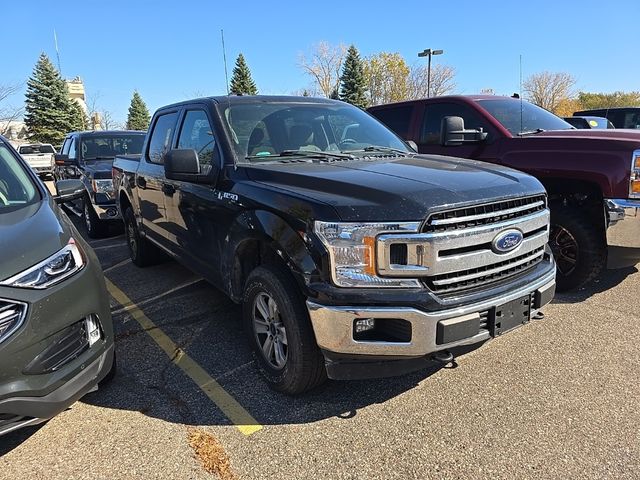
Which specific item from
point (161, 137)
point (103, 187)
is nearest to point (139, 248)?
point (161, 137)

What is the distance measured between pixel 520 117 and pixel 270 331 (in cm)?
423

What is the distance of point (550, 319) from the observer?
410 centimetres

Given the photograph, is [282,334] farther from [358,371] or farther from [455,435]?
[455,435]

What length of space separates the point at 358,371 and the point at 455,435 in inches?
24.9

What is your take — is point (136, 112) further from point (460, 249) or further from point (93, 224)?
point (460, 249)

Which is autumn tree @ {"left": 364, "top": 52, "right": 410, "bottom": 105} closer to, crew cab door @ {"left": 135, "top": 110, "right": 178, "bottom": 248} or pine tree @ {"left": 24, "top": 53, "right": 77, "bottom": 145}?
pine tree @ {"left": 24, "top": 53, "right": 77, "bottom": 145}

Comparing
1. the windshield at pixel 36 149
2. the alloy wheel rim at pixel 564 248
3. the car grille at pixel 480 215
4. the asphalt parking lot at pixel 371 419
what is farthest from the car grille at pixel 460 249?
the windshield at pixel 36 149

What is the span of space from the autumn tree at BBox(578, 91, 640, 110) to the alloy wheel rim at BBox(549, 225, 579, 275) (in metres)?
42.8

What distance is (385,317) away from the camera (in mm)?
2428

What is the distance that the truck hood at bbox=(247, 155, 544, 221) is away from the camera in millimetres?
2471

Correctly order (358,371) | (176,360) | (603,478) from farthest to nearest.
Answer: (176,360)
(358,371)
(603,478)

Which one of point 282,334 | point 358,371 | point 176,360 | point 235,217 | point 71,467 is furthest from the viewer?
point 176,360

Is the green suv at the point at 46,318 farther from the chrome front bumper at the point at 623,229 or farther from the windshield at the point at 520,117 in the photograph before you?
the windshield at the point at 520,117

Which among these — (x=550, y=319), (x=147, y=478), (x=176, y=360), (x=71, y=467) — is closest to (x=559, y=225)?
(x=550, y=319)
